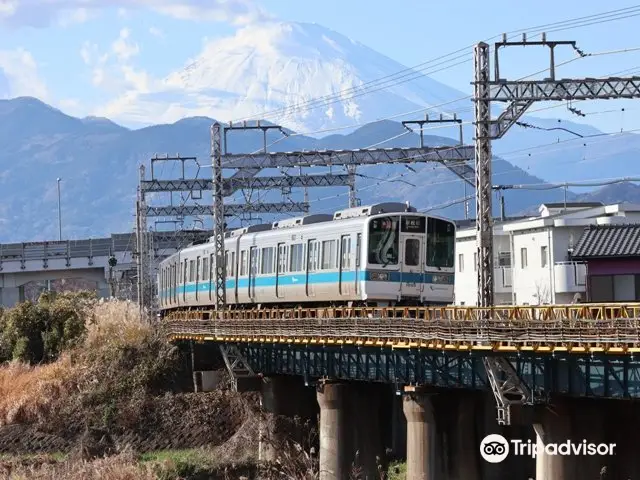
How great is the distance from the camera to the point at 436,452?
122ft

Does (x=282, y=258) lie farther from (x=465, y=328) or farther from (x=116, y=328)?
(x=465, y=328)

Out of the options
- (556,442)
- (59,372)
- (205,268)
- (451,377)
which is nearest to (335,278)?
(451,377)

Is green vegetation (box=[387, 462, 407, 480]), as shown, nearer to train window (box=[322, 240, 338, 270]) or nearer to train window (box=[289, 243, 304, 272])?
train window (box=[322, 240, 338, 270])

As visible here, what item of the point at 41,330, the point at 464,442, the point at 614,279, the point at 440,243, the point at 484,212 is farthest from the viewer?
the point at 41,330

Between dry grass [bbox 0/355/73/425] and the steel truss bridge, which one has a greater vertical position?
the steel truss bridge

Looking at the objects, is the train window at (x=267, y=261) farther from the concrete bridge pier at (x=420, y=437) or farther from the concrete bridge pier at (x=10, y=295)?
the concrete bridge pier at (x=10, y=295)

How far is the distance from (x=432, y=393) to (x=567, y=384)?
7.41m

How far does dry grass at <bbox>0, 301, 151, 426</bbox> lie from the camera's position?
5919 cm

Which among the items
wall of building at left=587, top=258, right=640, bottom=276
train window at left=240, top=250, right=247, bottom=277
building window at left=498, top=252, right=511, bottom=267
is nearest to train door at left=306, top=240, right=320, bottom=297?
train window at left=240, top=250, right=247, bottom=277

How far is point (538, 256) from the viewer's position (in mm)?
62000

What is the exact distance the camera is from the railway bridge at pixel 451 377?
96.7 feet

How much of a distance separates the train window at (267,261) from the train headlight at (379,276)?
8.17 metres

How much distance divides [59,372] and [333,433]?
2121cm

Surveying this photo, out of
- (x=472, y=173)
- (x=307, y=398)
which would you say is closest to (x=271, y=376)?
(x=307, y=398)
